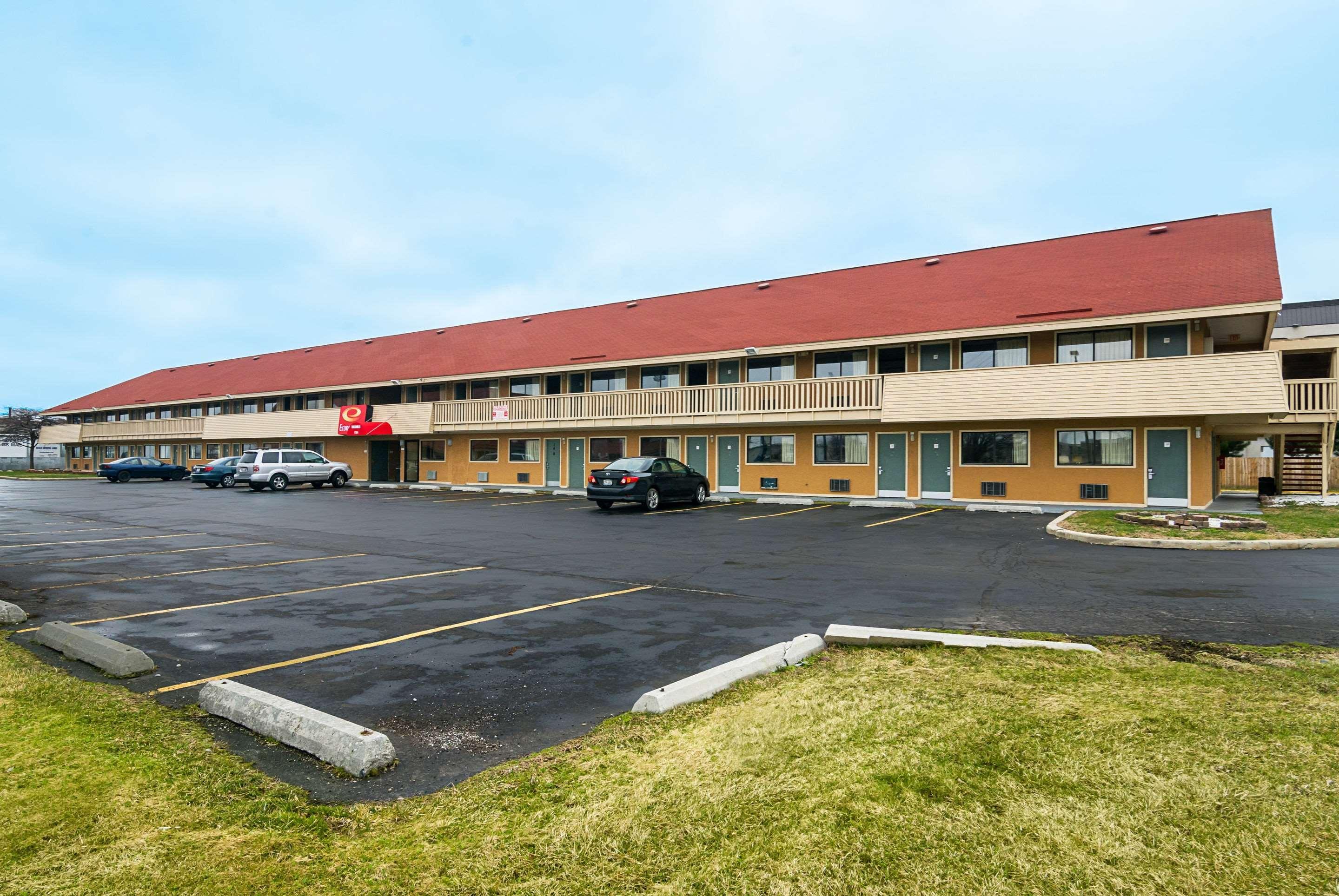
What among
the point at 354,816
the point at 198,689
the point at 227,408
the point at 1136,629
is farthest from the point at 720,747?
the point at 227,408

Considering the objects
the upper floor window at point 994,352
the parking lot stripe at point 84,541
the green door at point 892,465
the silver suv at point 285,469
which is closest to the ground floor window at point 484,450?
the silver suv at point 285,469

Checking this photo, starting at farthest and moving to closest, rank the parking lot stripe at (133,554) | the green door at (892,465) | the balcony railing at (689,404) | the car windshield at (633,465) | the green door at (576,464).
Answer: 1. the green door at (576,464)
2. the green door at (892,465)
3. the balcony railing at (689,404)
4. the car windshield at (633,465)
5. the parking lot stripe at (133,554)

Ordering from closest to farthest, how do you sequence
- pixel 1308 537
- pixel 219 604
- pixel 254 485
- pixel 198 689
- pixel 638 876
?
pixel 638 876
pixel 198 689
pixel 219 604
pixel 1308 537
pixel 254 485

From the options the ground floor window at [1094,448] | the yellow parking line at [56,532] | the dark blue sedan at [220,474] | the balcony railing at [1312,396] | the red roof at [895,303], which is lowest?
the yellow parking line at [56,532]

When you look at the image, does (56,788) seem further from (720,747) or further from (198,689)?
(720,747)

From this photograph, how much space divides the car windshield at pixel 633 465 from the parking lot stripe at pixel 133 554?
33.7ft

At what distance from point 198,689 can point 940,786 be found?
4.99 meters

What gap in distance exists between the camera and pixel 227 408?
48781mm

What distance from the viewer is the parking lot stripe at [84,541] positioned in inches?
529

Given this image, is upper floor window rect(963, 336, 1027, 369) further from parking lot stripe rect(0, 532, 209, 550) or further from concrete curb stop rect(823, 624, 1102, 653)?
parking lot stripe rect(0, 532, 209, 550)

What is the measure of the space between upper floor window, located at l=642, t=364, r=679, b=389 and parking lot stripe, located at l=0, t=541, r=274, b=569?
1786 cm

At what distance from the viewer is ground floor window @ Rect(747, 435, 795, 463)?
27.1m

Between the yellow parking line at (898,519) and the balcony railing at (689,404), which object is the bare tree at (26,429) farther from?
the yellow parking line at (898,519)

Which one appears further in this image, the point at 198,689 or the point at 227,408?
the point at 227,408
